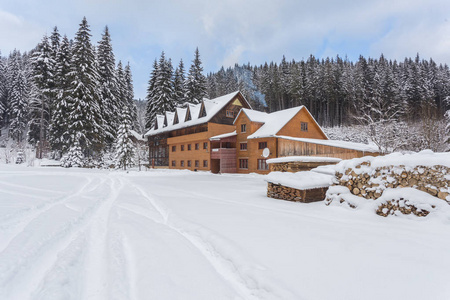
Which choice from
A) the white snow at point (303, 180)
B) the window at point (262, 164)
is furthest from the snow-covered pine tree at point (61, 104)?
the white snow at point (303, 180)

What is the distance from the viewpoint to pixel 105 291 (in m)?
2.85

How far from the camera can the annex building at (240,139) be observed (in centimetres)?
2225

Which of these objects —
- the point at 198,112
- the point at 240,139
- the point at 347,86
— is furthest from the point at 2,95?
the point at 347,86

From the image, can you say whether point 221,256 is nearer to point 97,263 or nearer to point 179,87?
point 97,263

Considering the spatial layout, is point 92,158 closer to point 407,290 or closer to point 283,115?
point 283,115

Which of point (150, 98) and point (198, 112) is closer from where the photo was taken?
point (198, 112)

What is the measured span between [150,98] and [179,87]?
7360 mm

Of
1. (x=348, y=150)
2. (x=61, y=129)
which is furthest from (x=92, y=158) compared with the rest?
(x=348, y=150)

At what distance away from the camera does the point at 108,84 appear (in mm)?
42438

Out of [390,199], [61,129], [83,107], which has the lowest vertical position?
[390,199]

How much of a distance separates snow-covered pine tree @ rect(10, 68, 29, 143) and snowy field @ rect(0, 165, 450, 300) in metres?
59.3

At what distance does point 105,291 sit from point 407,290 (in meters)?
3.97

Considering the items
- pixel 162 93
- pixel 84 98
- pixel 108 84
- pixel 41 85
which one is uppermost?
pixel 108 84

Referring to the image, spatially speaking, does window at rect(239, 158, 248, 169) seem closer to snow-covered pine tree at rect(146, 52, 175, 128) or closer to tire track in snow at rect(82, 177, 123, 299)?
tire track in snow at rect(82, 177, 123, 299)
